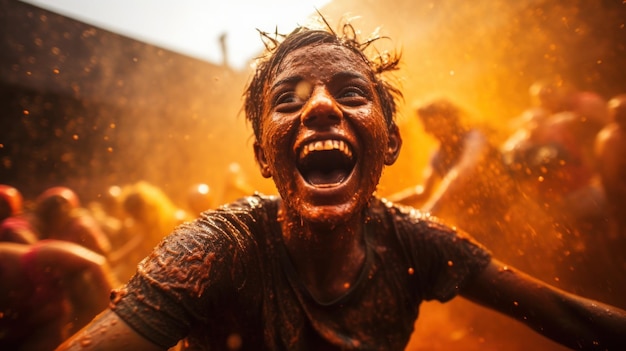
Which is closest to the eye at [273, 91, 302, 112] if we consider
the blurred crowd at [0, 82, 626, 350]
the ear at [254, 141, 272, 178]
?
the ear at [254, 141, 272, 178]

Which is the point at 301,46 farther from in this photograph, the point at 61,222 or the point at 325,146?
the point at 61,222

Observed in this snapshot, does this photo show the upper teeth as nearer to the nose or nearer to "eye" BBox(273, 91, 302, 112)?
the nose

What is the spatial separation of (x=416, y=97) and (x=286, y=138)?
27.1 ft

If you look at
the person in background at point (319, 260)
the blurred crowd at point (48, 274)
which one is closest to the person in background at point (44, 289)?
the blurred crowd at point (48, 274)

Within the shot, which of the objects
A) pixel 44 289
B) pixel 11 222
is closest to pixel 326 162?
pixel 44 289

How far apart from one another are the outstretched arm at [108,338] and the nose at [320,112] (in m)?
1.18

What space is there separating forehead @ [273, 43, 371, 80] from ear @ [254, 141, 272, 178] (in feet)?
1.58

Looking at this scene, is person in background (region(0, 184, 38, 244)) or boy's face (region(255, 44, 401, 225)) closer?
boy's face (region(255, 44, 401, 225))

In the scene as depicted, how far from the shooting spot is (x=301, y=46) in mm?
2020

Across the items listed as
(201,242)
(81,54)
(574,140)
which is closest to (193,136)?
(81,54)

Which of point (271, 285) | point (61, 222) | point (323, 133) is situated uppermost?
point (323, 133)

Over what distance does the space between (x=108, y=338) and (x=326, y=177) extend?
1249 mm

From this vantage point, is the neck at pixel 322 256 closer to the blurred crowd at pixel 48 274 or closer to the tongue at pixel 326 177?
the tongue at pixel 326 177

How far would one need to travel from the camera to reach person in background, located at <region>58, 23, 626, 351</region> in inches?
62.5
